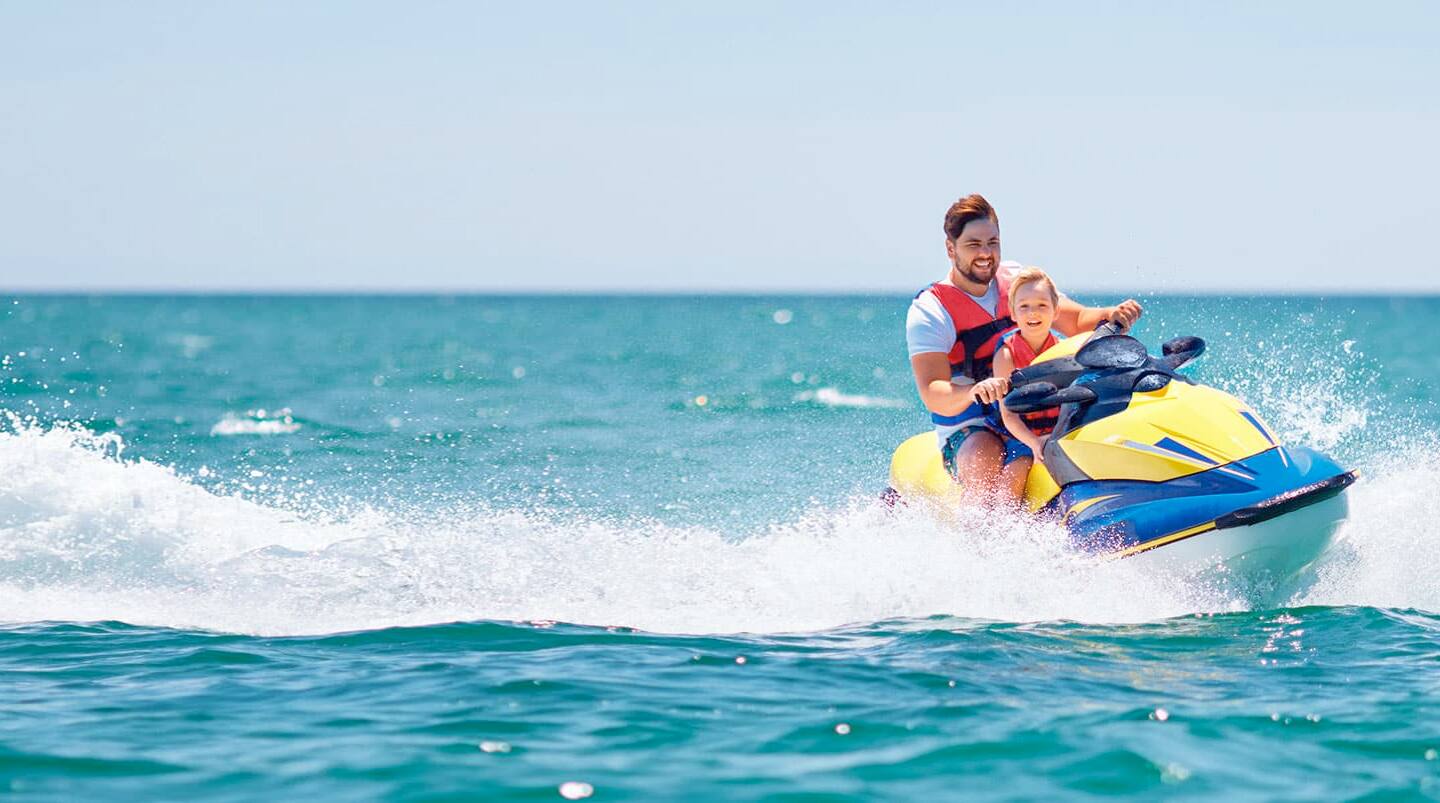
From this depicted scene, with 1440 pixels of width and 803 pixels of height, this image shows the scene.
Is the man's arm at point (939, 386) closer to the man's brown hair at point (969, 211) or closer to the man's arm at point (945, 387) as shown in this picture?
the man's arm at point (945, 387)

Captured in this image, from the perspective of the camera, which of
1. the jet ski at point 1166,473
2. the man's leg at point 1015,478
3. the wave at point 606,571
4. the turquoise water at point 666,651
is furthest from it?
the man's leg at point 1015,478

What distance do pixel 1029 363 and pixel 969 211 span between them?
2.05 ft

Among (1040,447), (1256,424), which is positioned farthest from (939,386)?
(1256,424)

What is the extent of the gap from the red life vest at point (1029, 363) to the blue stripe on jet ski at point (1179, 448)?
501mm

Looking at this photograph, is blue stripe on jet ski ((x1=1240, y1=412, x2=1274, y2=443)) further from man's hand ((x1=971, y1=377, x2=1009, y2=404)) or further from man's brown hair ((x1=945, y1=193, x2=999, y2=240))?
man's brown hair ((x1=945, y1=193, x2=999, y2=240))

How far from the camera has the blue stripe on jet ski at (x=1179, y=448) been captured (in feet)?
17.1

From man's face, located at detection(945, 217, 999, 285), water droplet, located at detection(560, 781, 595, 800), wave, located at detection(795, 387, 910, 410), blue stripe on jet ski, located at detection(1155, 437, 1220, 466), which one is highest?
man's face, located at detection(945, 217, 999, 285)

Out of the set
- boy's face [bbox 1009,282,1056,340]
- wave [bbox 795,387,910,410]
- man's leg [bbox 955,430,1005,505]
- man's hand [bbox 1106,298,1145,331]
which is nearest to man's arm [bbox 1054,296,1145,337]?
man's hand [bbox 1106,298,1145,331]

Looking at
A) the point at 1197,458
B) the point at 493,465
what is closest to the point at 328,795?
the point at 1197,458

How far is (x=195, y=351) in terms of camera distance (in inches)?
1622

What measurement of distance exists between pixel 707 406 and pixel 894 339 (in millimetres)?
35133

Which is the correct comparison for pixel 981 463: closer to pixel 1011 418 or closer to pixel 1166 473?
pixel 1011 418

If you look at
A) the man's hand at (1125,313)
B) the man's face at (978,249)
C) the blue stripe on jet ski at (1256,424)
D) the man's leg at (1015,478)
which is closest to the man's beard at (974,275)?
the man's face at (978,249)

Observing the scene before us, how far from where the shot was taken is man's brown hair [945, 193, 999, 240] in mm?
5816
